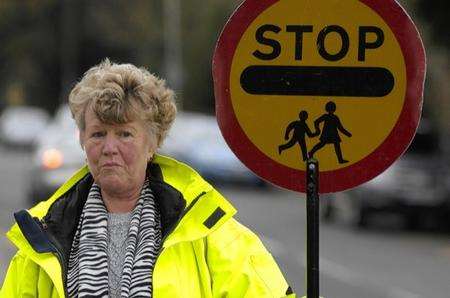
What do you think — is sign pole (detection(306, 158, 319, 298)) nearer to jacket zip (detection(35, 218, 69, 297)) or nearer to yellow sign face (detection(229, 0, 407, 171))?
yellow sign face (detection(229, 0, 407, 171))

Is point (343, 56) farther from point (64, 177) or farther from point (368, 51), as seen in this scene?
point (64, 177)

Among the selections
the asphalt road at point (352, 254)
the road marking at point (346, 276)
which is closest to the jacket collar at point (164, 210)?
the asphalt road at point (352, 254)

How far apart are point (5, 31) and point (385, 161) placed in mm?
65616

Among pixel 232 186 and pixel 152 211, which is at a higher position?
pixel 152 211

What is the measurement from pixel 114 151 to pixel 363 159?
83 centimetres

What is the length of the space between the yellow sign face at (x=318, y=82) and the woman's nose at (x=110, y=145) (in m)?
0.50

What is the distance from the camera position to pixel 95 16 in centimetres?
6744

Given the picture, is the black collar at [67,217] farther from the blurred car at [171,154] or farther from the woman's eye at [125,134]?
the blurred car at [171,154]

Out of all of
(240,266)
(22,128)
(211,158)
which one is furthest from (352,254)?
(22,128)

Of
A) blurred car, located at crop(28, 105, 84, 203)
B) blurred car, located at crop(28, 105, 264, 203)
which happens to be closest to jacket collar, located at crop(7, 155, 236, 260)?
blurred car, located at crop(28, 105, 84, 203)

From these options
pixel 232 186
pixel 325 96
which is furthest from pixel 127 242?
pixel 232 186

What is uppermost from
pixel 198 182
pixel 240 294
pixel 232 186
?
pixel 198 182

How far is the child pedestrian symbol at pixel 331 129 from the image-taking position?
4.26m

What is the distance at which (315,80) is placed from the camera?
4.28 m
